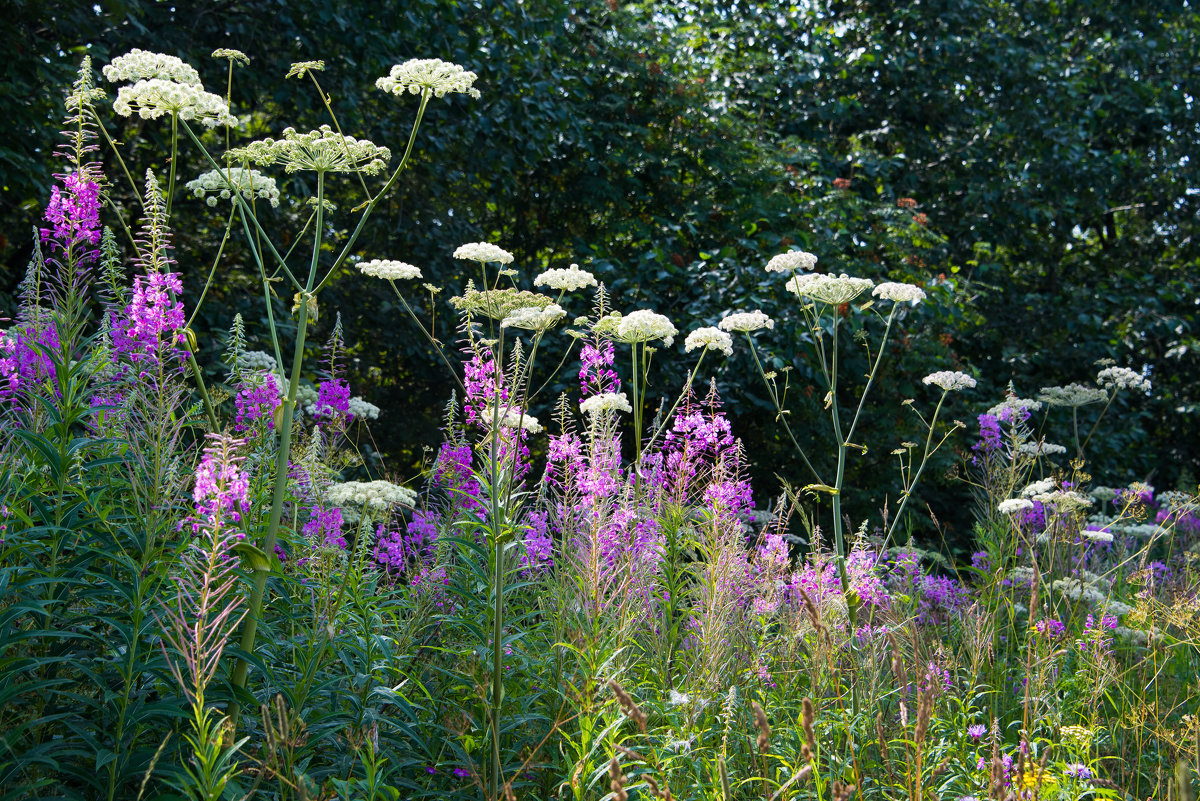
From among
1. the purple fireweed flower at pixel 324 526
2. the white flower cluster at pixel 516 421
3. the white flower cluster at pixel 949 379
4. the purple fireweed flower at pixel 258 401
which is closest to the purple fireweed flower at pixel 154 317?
the purple fireweed flower at pixel 258 401

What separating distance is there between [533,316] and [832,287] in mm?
1379

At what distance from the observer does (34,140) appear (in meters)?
5.33

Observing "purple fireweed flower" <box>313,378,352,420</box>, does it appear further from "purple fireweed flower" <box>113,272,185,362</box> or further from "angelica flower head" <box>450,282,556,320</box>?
"purple fireweed flower" <box>113,272,185,362</box>

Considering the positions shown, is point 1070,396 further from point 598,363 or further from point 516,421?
point 516,421

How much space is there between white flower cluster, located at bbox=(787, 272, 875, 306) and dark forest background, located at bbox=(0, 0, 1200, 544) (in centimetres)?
311

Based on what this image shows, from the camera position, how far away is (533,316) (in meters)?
3.02

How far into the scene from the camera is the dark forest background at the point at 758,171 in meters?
6.57

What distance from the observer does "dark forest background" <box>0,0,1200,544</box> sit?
6.57 metres

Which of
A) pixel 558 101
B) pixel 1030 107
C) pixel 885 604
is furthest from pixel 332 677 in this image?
pixel 1030 107

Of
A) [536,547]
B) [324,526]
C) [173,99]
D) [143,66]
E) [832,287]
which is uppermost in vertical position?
[143,66]

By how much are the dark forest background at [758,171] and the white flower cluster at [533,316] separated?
8.66 ft

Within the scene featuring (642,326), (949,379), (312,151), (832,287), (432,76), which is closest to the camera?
(312,151)

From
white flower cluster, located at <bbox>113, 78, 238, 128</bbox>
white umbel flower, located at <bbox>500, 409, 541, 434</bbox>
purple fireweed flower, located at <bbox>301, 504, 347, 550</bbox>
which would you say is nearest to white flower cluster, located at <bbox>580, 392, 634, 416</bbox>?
white umbel flower, located at <bbox>500, 409, 541, 434</bbox>

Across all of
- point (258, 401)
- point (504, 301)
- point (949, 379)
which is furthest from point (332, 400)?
point (949, 379)
